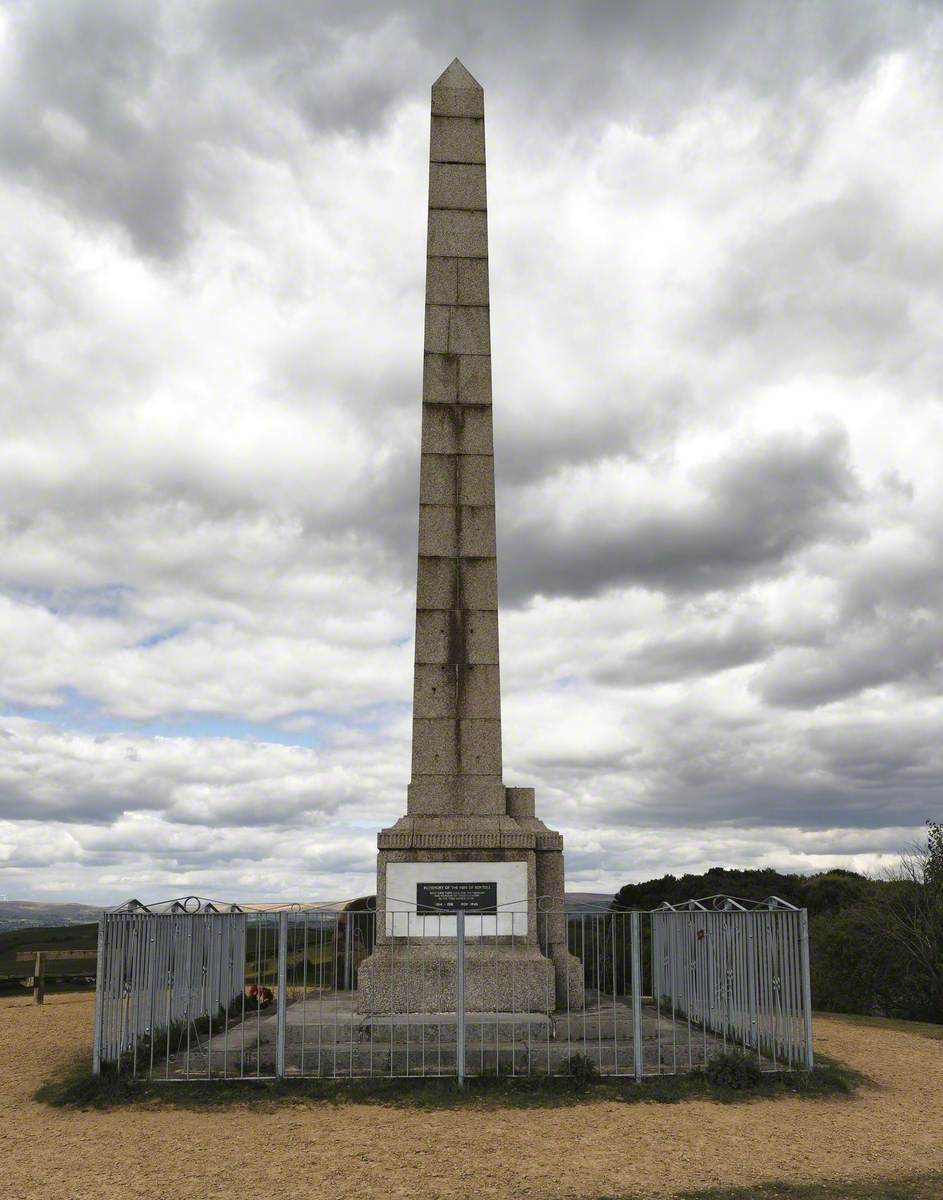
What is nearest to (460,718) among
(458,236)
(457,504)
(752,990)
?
(457,504)

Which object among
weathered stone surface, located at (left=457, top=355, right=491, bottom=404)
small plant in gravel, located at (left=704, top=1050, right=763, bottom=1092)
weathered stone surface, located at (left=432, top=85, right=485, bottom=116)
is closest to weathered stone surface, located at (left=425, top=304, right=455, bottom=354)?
weathered stone surface, located at (left=457, top=355, right=491, bottom=404)

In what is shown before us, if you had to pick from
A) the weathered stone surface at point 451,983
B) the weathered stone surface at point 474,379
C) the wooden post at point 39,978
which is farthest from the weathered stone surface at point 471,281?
the wooden post at point 39,978

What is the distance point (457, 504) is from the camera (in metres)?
15.4

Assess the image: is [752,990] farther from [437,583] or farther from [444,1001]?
[437,583]

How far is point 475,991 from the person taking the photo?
13.2 meters

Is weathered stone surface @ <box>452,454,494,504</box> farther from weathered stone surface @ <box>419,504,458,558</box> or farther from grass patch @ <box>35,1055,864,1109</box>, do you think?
grass patch @ <box>35,1055,864,1109</box>

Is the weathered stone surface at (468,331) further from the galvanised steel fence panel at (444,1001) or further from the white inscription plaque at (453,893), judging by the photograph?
the galvanised steel fence panel at (444,1001)

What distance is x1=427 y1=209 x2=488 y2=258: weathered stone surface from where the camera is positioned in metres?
16.2

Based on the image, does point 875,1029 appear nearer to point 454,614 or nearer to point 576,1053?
point 576,1053

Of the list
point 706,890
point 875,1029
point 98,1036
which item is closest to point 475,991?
point 98,1036

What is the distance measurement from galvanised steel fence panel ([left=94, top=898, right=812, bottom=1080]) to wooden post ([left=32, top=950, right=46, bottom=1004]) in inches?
349

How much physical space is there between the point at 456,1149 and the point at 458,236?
42.6 feet

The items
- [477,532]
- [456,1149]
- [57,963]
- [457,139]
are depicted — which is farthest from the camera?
[57,963]

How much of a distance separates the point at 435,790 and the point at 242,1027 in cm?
406
